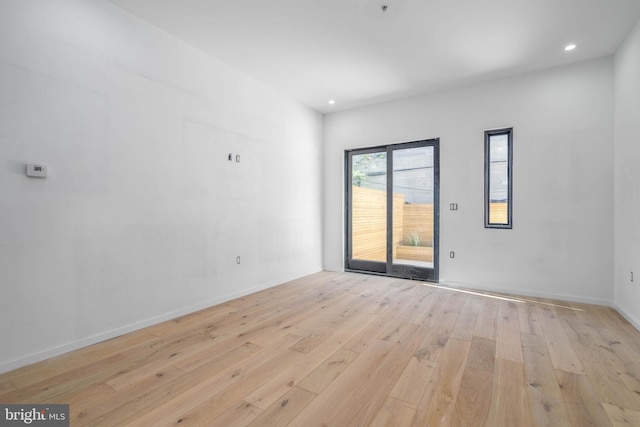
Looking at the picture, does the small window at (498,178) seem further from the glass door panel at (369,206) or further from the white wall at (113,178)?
the white wall at (113,178)

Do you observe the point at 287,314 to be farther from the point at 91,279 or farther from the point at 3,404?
the point at 3,404

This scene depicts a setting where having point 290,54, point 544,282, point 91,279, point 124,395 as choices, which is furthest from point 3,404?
point 544,282

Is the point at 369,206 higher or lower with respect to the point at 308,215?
higher

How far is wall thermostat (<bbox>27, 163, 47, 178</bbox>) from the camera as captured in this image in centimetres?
211

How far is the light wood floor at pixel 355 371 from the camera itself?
1.59 metres

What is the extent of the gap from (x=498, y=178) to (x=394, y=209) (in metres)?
1.53

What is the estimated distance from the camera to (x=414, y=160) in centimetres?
470

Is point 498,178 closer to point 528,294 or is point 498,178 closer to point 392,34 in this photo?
point 528,294

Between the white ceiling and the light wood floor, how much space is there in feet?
9.53

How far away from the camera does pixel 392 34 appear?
2.99m

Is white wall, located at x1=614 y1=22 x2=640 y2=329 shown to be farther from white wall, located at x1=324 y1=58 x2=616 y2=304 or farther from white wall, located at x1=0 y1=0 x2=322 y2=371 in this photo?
white wall, located at x1=0 y1=0 x2=322 y2=371

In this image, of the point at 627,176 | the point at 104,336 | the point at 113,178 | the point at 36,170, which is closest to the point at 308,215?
the point at 113,178

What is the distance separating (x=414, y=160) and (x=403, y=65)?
1532mm

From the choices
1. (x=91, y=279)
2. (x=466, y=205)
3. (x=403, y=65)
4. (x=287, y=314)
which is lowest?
(x=287, y=314)
